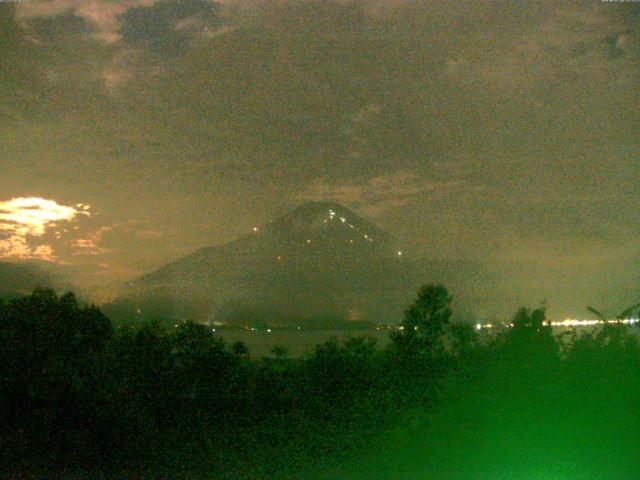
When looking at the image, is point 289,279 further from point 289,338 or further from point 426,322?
point 426,322

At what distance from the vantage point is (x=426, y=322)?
13742 millimetres

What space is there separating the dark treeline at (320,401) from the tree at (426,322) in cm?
3

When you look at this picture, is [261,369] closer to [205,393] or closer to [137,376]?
[205,393]

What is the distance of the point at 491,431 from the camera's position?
10055mm

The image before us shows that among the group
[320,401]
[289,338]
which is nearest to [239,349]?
[320,401]

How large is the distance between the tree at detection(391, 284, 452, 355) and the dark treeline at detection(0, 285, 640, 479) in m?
0.03

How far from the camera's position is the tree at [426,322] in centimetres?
1365

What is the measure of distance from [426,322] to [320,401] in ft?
9.20

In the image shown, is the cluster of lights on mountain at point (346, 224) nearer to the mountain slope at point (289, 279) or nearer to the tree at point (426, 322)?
the mountain slope at point (289, 279)

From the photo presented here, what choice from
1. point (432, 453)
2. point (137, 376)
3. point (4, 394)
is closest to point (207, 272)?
point (137, 376)

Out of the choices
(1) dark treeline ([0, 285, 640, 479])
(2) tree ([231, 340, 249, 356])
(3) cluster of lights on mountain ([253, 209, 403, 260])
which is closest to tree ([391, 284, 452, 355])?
(1) dark treeline ([0, 285, 640, 479])

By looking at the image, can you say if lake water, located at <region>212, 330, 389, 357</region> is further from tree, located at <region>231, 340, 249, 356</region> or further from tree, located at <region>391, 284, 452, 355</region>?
tree, located at <region>231, 340, 249, 356</region>

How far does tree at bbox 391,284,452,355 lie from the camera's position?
537 inches

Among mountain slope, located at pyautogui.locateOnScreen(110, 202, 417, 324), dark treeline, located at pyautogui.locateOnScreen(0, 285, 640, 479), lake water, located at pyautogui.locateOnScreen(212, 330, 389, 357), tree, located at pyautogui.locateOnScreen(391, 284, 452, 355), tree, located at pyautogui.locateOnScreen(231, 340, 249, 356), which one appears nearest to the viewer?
dark treeline, located at pyautogui.locateOnScreen(0, 285, 640, 479)
